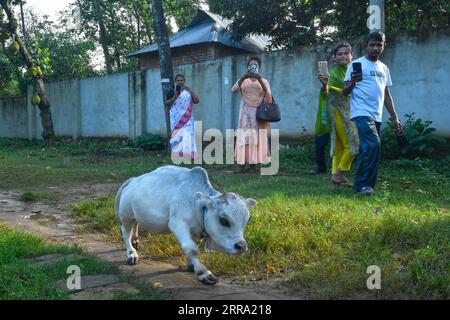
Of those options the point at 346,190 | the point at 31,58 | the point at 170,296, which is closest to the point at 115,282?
the point at 170,296

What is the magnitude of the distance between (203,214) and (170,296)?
0.55 meters

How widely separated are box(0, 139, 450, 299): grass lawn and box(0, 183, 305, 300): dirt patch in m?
0.16

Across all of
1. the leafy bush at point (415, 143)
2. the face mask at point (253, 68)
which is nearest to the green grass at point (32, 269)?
the face mask at point (253, 68)

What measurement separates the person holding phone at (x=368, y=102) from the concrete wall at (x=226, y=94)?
12.6 feet

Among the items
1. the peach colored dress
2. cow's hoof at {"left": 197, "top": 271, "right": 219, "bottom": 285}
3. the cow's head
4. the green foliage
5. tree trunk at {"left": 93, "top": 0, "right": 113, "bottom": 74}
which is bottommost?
cow's hoof at {"left": 197, "top": 271, "right": 219, "bottom": 285}

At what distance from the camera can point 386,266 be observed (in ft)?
10.2

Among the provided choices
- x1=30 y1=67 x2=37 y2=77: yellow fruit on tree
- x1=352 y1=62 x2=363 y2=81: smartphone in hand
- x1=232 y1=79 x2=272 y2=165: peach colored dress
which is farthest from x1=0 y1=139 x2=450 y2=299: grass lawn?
x1=30 y1=67 x2=37 y2=77: yellow fruit on tree

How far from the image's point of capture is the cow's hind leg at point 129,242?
3680 millimetres

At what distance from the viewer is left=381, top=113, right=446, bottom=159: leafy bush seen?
8.23 metres

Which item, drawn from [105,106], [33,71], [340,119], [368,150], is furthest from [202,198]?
[105,106]

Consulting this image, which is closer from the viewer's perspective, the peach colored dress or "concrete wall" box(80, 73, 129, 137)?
the peach colored dress

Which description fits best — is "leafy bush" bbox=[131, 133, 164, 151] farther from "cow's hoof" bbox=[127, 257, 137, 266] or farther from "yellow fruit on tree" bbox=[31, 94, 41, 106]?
"cow's hoof" bbox=[127, 257, 137, 266]

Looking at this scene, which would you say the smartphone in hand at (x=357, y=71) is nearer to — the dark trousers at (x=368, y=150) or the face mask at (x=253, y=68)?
the dark trousers at (x=368, y=150)
